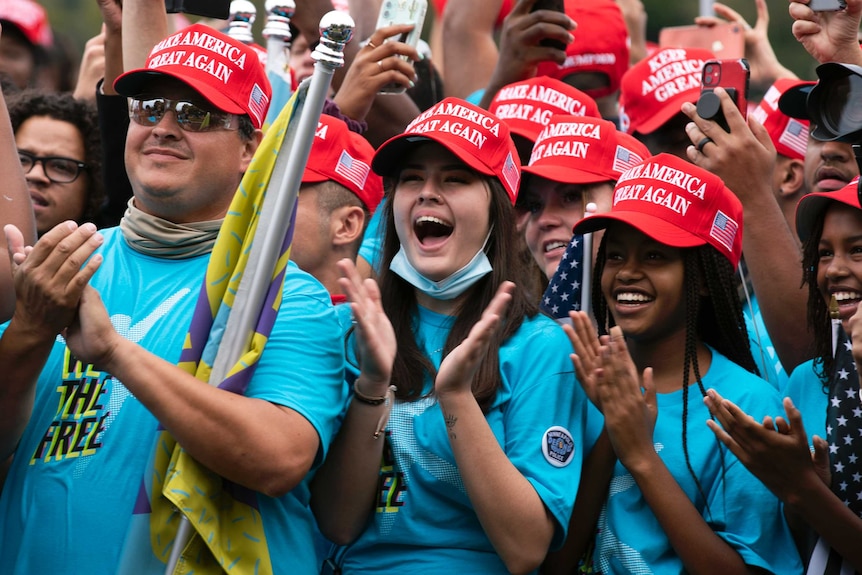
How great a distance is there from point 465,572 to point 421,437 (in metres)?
0.40

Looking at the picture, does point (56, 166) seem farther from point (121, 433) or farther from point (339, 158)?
point (121, 433)

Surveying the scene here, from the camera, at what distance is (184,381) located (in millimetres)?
3203

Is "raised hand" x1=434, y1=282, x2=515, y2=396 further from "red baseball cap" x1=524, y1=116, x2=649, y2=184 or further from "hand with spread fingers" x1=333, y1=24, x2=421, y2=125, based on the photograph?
"hand with spread fingers" x1=333, y1=24, x2=421, y2=125

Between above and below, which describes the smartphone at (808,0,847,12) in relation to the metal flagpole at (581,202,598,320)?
above

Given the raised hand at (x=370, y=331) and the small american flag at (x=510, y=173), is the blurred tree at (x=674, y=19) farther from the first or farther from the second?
the raised hand at (x=370, y=331)

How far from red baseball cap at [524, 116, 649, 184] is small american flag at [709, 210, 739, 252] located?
0.85 metres

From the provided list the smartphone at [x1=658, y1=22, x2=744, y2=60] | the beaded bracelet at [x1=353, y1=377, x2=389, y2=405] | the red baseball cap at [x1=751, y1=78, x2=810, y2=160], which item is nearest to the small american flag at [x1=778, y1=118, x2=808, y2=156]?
the red baseball cap at [x1=751, y1=78, x2=810, y2=160]

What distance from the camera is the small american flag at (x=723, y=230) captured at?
13.6 feet

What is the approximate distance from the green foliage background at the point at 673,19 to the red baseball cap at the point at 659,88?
12267 millimetres

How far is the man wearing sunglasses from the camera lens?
10.5 feet

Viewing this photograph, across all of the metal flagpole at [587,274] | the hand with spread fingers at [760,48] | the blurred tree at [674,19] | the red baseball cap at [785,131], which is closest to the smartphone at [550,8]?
the red baseball cap at [785,131]

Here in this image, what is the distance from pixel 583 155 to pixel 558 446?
5.27 ft

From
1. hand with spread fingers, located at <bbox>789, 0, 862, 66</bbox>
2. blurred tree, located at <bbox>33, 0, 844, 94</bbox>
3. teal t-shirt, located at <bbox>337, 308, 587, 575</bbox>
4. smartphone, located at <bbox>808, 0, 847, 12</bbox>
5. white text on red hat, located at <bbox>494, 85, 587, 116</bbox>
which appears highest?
smartphone, located at <bbox>808, 0, 847, 12</bbox>

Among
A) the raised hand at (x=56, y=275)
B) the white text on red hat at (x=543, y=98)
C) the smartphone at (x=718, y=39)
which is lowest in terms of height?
the raised hand at (x=56, y=275)
